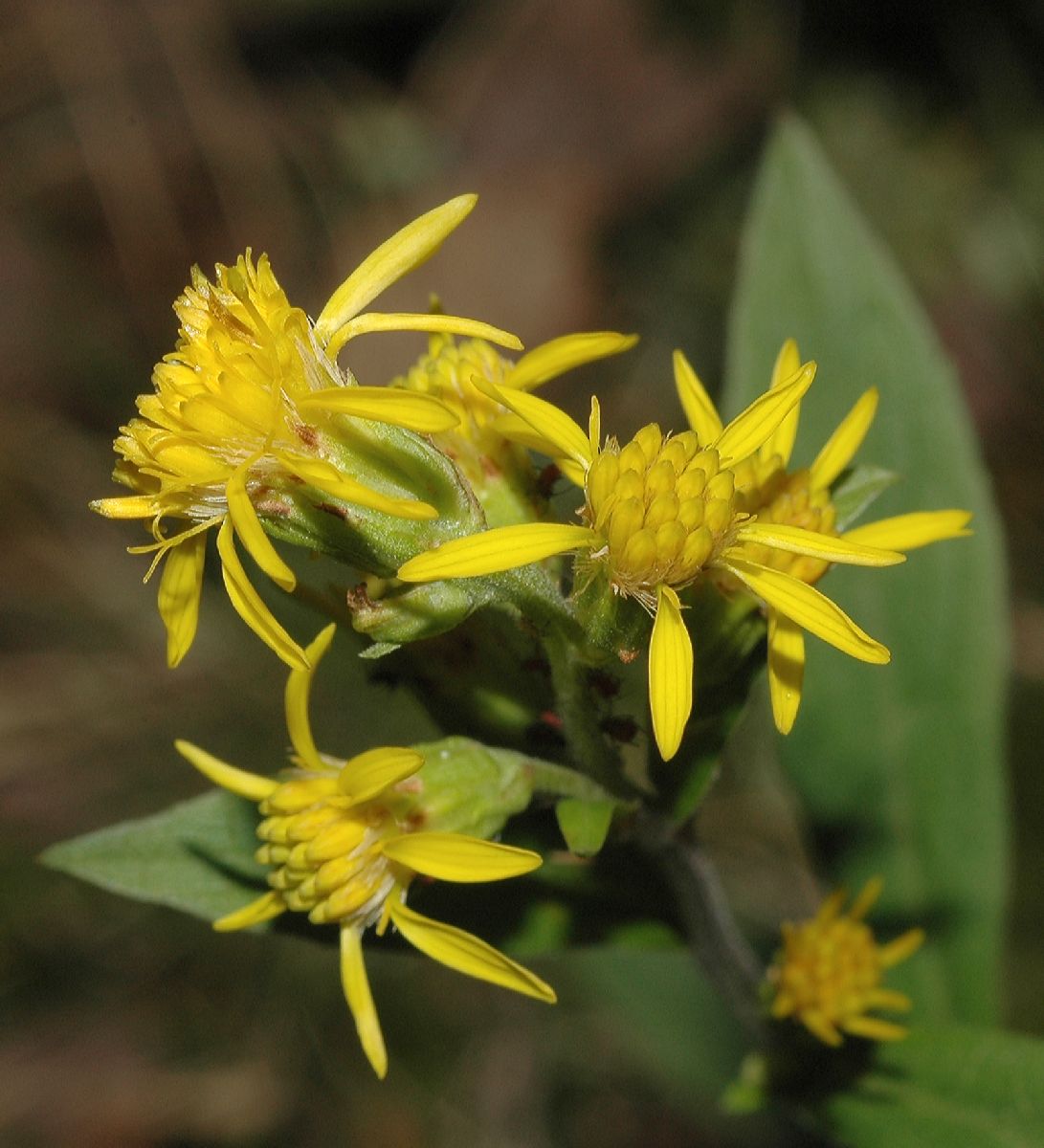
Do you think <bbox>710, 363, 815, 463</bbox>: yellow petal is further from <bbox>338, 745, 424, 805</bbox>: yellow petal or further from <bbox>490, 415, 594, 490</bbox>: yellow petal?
<bbox>338, 745, 424, 805</bbox>: yellow petal

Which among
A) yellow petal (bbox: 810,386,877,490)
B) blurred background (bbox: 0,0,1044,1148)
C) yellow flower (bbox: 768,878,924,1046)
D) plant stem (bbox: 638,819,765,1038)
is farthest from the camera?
blurred background (bbox: 0,0,1044,1148)

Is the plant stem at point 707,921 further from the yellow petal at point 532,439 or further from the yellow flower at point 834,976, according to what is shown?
the yellow petal at point 532,439

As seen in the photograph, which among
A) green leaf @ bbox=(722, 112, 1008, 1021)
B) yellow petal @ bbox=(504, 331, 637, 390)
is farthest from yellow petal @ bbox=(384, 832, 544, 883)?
green leaf @ bbox=(722, 112, 1008, 1021)

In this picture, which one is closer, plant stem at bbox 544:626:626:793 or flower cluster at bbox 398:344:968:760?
flower cluster at bbox 398:344:968:760

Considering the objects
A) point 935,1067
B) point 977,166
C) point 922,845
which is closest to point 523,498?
point 935,1067

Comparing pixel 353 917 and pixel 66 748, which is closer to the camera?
pixel 353 917

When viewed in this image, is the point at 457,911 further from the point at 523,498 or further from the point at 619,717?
the point at 523,498
